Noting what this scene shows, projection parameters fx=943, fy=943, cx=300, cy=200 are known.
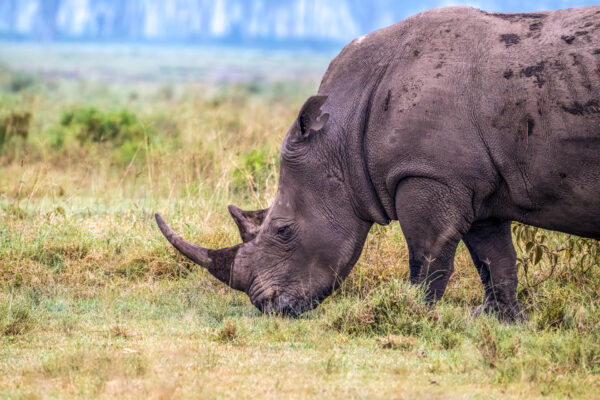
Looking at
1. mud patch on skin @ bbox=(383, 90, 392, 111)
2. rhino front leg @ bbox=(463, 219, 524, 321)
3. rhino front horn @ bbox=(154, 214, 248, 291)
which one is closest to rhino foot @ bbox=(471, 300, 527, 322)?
rhino front leg @ bbox=(463, 219, 524, 321)

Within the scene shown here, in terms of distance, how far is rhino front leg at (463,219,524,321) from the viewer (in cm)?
662

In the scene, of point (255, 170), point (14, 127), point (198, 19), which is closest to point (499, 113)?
point (255, 170)

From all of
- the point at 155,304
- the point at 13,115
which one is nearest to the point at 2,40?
the point at 13,115

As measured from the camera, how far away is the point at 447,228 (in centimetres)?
606

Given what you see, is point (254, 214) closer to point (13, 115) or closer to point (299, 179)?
point (299, 179)

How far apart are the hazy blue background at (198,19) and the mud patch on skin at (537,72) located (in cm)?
16533

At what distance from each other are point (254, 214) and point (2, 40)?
466 feet

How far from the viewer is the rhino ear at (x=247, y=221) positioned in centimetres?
674

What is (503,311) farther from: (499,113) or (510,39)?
(510,39)

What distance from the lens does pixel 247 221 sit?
267 inches

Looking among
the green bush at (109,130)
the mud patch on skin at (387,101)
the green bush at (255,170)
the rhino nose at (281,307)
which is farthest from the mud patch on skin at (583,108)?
the green bush at (109,130)

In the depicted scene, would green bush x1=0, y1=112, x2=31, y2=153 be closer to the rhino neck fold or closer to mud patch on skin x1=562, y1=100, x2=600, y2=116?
the rhino neck fold

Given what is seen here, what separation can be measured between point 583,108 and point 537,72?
0.36m

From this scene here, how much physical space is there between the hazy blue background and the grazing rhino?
16469 cm
